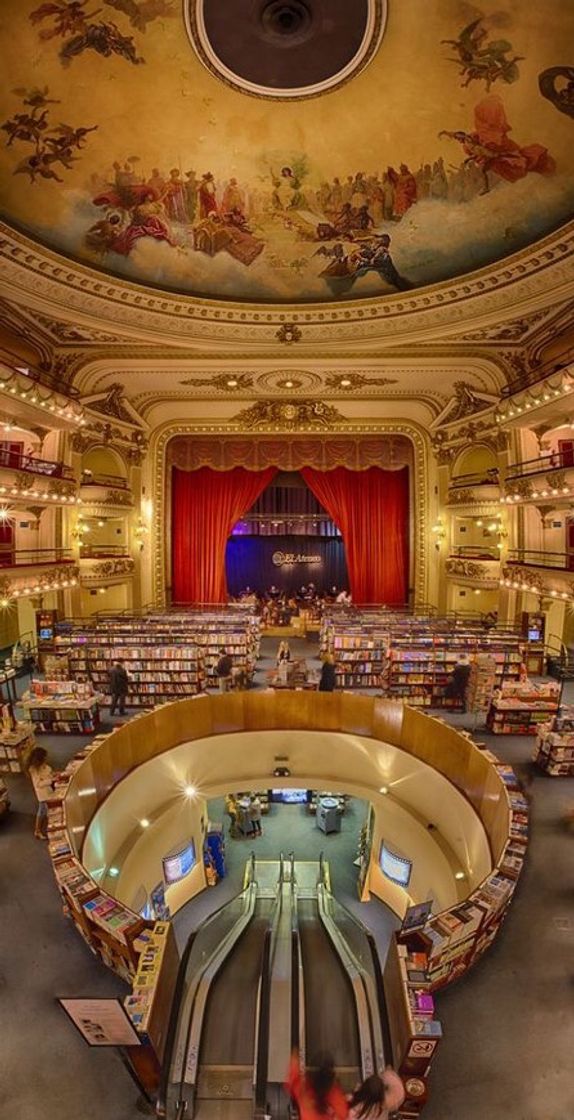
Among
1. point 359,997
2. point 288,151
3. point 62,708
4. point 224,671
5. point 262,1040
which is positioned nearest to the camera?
point 262,1040

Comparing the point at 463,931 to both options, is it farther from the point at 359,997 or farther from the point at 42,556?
the point at 42,556

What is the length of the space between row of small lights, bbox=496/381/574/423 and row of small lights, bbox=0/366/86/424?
32.8 feet

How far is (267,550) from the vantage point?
2108 cm

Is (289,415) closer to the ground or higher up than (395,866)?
higher up

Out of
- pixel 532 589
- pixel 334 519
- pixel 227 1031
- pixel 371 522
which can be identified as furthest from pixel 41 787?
pixel 371 522

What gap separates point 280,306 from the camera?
10.5 metres

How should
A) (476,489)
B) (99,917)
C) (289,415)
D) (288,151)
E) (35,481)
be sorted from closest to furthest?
(99,917) < (288,151) < (35,481) < (476,489) < (289,415)

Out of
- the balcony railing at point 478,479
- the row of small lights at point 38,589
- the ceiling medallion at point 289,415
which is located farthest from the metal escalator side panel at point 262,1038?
the ceiling medallion at point 289,415

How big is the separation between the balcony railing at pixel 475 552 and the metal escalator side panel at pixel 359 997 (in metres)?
9.82

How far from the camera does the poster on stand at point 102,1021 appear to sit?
321 centimetres

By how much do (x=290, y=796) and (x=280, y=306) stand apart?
12302 millimetres

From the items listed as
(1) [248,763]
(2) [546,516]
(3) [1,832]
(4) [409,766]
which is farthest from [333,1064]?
(2) [546,516]

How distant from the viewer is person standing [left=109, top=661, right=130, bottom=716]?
9305mm

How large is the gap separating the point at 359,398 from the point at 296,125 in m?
8.11
